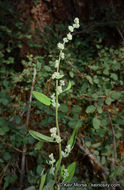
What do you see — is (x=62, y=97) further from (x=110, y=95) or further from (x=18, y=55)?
(x=18, y=55)

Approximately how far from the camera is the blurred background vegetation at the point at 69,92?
3.96 ft

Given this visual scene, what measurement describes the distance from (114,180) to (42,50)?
1.66 m

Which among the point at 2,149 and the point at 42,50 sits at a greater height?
the point at 42,50

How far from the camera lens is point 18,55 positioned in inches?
83.7

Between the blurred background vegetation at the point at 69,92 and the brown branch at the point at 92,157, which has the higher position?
the blurred background vegetation at the point at 69,92

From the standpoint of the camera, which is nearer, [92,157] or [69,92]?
[92,157]

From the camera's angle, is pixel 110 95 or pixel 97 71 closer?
pixel 110 95

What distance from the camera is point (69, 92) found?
1.58 meters

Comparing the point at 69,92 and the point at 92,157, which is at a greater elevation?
the point at 69,92

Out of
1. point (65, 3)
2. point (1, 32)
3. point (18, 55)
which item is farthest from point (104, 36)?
point (1, 32)

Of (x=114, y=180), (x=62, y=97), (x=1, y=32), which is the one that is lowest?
(x=114, y=180)

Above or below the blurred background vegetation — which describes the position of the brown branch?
below

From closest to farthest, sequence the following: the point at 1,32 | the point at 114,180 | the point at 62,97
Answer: the point at 114,180 < the point at 62,97 < the point at 1,32

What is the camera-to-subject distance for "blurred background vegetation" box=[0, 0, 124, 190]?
3.96 feet
